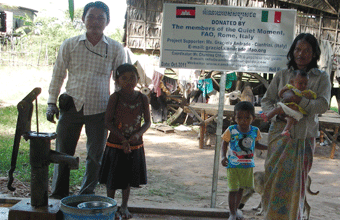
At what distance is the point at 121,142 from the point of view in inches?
111

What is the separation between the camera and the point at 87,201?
217 centimetres

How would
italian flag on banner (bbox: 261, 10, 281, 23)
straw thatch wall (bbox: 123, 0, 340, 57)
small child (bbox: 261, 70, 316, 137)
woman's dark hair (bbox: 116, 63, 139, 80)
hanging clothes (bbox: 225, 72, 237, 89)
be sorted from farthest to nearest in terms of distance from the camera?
hanging clothes (bbox: 225, 72, 237, 89) < straw thatch wall (bbox: 123, 0, 340, 57) < italian flag on banner (bbox: 261, 10, 281, 23) < woman's dark hair (bbox: 116, 63, 139, 80) < small child (bbox: 261, 70, 316, 137)

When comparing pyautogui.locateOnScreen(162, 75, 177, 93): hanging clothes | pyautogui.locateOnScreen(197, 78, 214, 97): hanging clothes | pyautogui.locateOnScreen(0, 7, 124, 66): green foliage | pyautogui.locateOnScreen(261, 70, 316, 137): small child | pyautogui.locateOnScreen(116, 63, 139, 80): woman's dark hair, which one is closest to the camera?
pyautogui.locateOnScreen(261, 70, 316, 137): small child

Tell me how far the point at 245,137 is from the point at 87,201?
1521 millimetres

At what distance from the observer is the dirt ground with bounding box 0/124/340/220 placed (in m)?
3.99

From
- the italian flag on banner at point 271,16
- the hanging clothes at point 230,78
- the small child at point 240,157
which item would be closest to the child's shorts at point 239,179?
the small child at point 240,157

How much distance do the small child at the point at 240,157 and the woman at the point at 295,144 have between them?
31cm

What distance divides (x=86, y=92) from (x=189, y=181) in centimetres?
296

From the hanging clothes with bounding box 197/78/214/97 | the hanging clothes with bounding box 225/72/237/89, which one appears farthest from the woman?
the hanging clothes with bounding box 225/72/237/89

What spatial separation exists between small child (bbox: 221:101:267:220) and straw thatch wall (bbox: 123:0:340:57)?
26.9 feet

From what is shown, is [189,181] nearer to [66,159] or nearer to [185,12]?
[185,12]

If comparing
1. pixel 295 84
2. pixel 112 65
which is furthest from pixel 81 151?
pixel 295 84

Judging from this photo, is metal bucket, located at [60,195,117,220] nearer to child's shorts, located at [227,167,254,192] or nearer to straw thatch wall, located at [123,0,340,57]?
child's shorts, located at [227,167,254,192]

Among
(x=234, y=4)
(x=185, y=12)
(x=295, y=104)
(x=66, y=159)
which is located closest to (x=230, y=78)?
(x=234, y=4)
